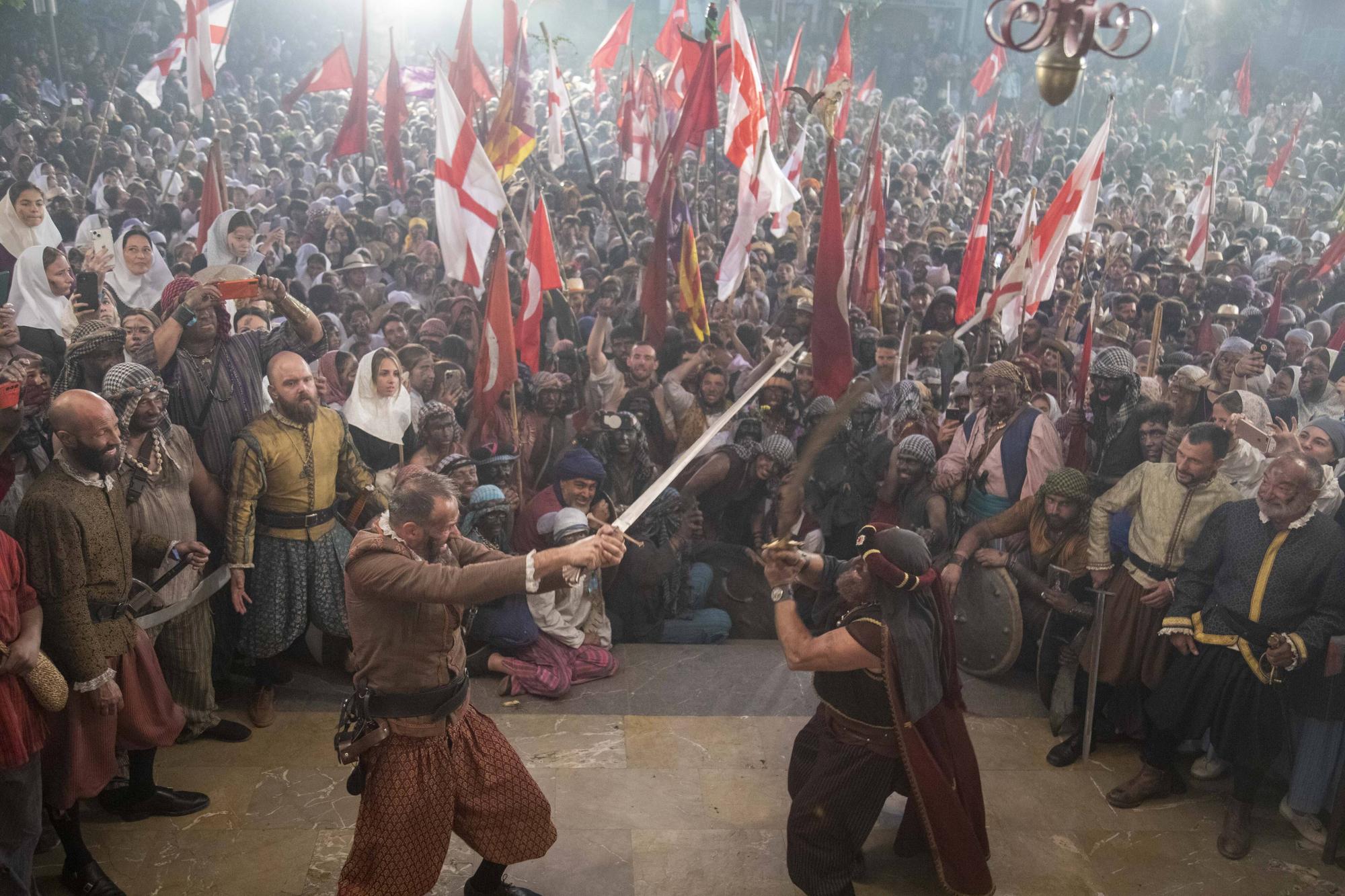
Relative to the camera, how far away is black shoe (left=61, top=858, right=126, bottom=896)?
12.9 feet

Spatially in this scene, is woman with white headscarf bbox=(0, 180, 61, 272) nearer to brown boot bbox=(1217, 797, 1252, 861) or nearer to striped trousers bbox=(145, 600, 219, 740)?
striped trousers bbox=(145, 600, 219, 740)

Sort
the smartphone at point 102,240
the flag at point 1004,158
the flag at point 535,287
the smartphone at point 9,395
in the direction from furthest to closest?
the flag at point 1004,158
the smartphone at point 102,240
the flag at point 535,287
the smartphone at point 9,395

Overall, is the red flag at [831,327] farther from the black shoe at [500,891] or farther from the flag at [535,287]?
the black shoe at [500,891]

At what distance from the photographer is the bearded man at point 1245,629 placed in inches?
178

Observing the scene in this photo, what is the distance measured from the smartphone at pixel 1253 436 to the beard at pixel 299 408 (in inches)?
179

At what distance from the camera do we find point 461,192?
21.3ft

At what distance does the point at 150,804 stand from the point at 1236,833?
4638mm

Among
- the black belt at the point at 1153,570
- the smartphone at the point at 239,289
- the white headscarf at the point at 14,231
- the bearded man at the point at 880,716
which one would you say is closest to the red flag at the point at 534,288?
the smartphone at the point at 239,289

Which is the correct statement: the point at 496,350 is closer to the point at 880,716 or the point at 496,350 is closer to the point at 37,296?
the point at 37,296

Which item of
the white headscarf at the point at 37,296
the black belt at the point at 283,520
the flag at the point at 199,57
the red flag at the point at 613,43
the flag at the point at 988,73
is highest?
the flag at the point at 988,73

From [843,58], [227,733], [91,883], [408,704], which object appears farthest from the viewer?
[843,58]

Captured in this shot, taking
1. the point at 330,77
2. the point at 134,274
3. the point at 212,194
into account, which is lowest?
the point at 134,274

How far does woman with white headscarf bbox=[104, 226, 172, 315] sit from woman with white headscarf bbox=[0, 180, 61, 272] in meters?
0.58

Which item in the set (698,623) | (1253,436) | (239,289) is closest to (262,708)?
(239,289)
